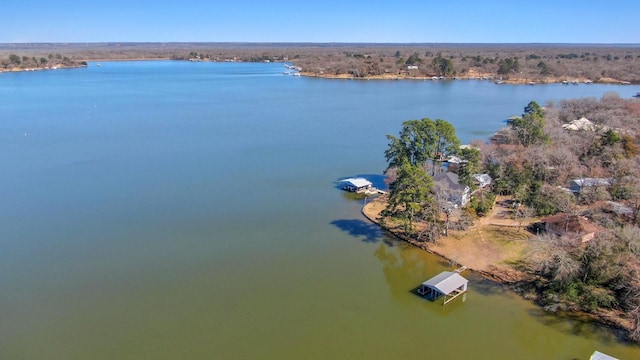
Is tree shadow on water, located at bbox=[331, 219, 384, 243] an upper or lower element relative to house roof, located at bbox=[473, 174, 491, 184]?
lower

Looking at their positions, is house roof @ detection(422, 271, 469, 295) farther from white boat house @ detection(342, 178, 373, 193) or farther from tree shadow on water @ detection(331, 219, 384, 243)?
white boat house @ detection(342, 178, 373, 193)

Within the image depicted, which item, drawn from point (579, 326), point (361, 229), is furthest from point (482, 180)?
point (579, 326)

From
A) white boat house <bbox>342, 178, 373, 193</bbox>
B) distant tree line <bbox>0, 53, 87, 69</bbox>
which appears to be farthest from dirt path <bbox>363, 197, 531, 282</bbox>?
distant tree line <bbox>0, 53, 87, 69</bbox>

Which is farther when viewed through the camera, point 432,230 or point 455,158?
point 455,158

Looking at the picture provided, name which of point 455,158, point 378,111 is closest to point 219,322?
point 455,158

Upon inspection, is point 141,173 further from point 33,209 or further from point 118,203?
point 33,209

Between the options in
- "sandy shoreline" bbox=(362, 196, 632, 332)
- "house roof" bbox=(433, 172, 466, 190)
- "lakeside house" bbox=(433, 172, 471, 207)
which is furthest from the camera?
"house roof" bbox=(433, 172, 466, 190)

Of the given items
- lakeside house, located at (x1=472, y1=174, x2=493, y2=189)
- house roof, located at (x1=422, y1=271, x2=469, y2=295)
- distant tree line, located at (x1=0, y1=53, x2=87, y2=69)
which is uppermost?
distant tree line, located at (x1=0, y1=53, x2=87, y2=69)

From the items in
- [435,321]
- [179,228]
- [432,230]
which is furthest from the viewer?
[179,228]
